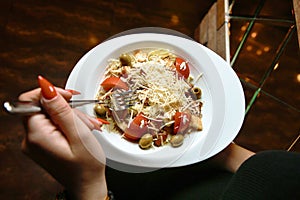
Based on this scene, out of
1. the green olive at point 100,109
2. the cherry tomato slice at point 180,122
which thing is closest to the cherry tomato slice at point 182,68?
the cherry tomato slice at point 180,122

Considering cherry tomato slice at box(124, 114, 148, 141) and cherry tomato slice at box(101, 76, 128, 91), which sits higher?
cherry tomato slice at box(101, 76, 128, 91)

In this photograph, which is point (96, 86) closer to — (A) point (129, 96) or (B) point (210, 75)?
(A) point (129, 96)

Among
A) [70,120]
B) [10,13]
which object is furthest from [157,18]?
[70,120]

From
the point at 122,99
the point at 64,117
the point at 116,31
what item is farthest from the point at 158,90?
the point at 116,31

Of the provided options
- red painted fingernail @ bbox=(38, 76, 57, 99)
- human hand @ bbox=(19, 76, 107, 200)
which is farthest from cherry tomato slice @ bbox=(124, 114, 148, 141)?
red painted fingernail @ bbox=(38, 76, 57, 99)

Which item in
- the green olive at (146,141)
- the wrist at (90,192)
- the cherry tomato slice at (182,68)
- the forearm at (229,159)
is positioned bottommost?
the wrist at (90,192)

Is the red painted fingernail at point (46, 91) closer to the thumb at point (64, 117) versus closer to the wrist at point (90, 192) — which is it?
the thumb at point (64, 117)

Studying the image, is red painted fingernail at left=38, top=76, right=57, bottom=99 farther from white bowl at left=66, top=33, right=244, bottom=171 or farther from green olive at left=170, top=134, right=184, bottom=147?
green olive at left=170, top=134, right=184, bottom=147
